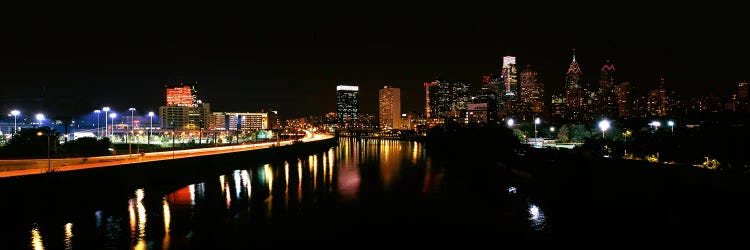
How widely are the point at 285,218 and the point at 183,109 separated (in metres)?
166

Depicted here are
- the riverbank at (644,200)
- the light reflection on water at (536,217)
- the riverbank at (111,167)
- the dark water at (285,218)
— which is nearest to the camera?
the dark water at (285,218)

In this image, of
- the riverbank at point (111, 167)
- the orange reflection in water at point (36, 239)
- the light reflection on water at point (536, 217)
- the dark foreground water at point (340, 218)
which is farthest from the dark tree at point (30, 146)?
the light reflection on water at point (536, 217)

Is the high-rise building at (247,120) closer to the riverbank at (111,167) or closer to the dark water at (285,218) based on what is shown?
the riverbank at (111,167)

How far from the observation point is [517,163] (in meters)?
51.2

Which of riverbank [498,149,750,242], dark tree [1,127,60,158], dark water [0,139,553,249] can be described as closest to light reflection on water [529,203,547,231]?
dark water [0,139,553,249]

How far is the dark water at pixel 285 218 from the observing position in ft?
57.6

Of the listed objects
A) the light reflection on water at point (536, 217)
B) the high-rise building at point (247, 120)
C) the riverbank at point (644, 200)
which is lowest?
the light reflection on water at point (536, 217)

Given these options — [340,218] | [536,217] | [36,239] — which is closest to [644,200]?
[536,217]

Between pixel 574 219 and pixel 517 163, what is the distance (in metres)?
30.4

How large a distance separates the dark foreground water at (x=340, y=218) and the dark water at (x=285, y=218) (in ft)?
0.13

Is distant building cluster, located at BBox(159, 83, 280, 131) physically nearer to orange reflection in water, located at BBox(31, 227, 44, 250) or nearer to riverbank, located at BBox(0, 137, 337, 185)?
riverbank, located at BBox(0, 137, 337, 185)

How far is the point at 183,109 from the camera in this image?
178 m

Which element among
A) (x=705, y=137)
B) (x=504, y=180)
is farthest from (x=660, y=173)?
(x=504, y=180)

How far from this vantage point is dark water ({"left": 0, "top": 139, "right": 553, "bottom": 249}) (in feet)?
57.6
